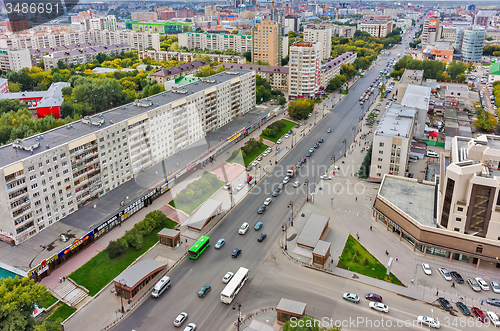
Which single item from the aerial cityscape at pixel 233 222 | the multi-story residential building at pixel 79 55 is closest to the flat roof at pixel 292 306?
the aerial cityscape at pixel 233 222

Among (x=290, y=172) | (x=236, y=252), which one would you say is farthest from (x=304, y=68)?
(x=236, y=252)

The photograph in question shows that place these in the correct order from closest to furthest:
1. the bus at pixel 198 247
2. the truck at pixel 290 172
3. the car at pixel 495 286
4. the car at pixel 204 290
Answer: the car at pixel 204 290 < the car at pixel 495 286 < the bus at pixel 198 247 < the truck at pixel 290 172

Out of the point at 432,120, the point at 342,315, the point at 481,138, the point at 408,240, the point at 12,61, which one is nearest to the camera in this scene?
the point at 342,315

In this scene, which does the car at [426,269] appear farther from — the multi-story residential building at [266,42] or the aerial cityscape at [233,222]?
the multi-story residential building at [266,42]

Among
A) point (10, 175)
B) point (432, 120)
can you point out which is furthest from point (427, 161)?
point (10, 175)

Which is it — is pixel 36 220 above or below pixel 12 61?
below

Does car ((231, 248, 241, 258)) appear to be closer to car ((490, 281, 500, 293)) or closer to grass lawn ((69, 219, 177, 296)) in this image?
grass lawn ((69, 219, 177, 296))

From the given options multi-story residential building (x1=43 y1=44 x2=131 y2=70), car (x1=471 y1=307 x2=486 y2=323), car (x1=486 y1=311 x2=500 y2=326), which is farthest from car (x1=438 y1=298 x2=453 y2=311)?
multi-story residential building (x1=43 y1=44 x2=131 y2=70)

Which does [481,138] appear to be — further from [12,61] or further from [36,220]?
[12,61]
